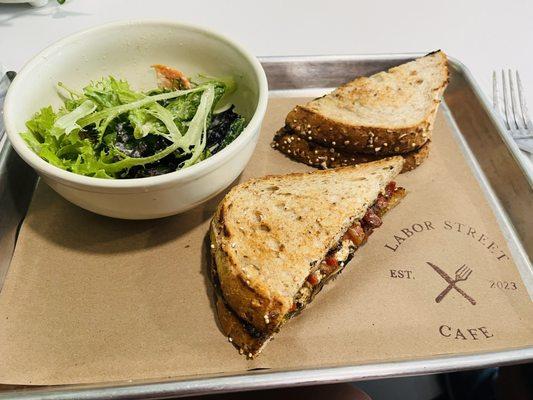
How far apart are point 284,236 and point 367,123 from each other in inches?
24.2

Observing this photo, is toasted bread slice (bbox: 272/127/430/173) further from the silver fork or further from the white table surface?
the white table surface

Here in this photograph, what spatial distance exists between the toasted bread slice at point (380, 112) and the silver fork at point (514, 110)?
0.38 m

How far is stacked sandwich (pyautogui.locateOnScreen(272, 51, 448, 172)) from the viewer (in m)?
1.74

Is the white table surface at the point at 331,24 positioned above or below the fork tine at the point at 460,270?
above

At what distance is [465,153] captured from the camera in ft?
6.18

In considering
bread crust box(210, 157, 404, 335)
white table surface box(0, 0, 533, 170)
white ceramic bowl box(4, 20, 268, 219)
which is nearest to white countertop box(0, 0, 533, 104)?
white table surface box(0, 0, 533, 170)

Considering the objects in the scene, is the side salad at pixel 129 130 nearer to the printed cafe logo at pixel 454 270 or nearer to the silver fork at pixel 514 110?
the printed cafe logo at pixel 454 270

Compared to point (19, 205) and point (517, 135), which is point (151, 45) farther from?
point (517, 135)

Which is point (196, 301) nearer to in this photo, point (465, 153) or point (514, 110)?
point (465, 153)

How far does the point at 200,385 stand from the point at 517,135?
164 centimetres

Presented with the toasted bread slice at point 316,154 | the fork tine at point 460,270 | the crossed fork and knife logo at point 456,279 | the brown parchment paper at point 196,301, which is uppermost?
the toasted bread slice at point 316,154

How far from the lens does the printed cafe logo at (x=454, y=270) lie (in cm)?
133

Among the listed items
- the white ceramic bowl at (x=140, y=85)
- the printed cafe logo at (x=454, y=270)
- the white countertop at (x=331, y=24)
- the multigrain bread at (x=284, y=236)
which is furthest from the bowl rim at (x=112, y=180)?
the white countertop at (x=331, y=24)

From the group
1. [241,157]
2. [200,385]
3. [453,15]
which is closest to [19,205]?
[241,157]
